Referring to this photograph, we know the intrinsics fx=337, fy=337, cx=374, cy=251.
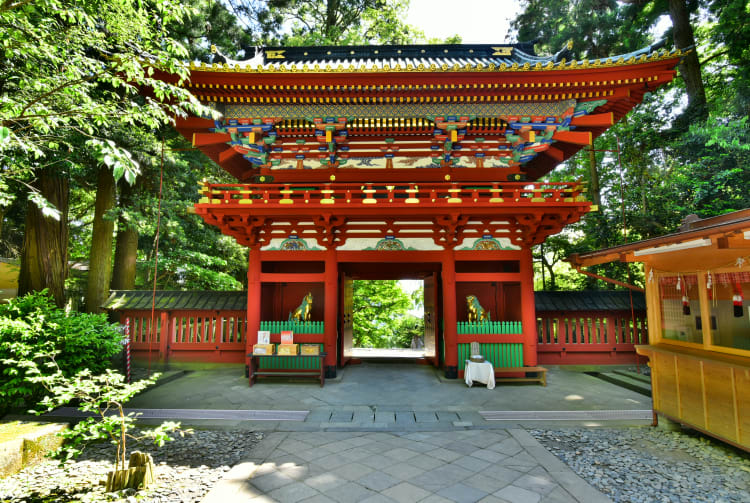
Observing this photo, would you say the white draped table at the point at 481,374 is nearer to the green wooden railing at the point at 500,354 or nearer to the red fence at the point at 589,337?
the green wooden railing at the point at 500,354

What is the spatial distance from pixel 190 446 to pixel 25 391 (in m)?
2.32

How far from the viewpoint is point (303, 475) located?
138 inches

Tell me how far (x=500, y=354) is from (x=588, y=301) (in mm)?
3472

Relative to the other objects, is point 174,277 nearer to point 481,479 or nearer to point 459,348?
point 459,348

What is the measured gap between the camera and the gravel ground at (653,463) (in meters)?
3.16

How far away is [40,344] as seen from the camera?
448 centimetres

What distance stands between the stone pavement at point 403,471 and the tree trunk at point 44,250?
8498 millimetres

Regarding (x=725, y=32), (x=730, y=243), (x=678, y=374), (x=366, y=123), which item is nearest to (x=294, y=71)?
(x=366, y=123)

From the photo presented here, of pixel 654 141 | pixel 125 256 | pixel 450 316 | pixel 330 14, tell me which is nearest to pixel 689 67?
pixel 654 141

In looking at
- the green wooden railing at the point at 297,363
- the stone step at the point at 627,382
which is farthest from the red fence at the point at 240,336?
the green wooden railing at the point at 297,363

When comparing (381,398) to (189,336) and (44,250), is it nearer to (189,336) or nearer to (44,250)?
(189,336)

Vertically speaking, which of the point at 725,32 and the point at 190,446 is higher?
the point at 725,32

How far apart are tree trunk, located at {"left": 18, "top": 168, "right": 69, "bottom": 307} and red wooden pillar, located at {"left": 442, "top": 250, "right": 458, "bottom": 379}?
9.89 meters

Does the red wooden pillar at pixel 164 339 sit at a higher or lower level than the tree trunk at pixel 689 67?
lower
